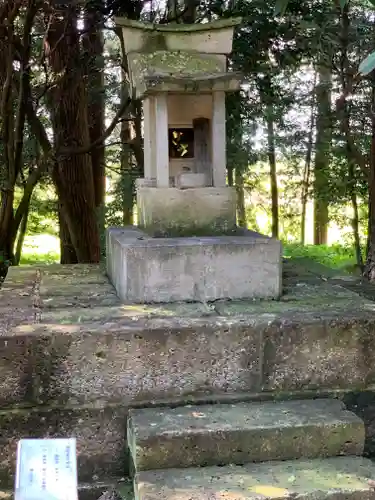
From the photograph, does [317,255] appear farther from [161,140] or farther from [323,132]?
[161,140]

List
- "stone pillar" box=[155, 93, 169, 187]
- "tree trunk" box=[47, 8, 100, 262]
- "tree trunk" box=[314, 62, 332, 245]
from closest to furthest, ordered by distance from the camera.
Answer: "stone pillar" box=[155, 93, 169, 187], "tree trunk" box=[47, 8, 100, 262], "tree trunk" box=[314, 62, 332, 245]

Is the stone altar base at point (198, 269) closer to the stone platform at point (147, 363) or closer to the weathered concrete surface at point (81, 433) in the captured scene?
the stone platform at point (147, 363)

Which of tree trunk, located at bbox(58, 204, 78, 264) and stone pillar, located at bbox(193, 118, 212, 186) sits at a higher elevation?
stone pillar, located at bbox(193, 118, 212, 186)

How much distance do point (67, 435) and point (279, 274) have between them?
5.44 ft

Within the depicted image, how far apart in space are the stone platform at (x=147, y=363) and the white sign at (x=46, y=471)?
930 mm

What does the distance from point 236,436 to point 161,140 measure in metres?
2.05

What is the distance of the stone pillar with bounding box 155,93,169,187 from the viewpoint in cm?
396

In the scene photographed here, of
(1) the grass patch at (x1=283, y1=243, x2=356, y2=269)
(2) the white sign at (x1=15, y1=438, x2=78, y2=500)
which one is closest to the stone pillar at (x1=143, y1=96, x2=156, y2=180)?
(2) the white sign at (x1=15, y1=438, x2=78, y2=500)

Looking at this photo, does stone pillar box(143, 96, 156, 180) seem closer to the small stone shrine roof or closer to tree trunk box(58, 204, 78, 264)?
the small stone shrine roof

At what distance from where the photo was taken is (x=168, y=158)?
415cm

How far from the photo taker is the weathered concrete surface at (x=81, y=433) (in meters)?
3.08

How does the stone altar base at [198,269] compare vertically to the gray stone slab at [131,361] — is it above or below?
above

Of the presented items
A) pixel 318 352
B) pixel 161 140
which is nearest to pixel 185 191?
pixel 161 140

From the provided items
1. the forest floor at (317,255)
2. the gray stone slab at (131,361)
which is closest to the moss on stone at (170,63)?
the gray stone slab at (131,361)
